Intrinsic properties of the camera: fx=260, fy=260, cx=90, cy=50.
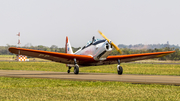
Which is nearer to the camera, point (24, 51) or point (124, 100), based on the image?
point (124, 100)

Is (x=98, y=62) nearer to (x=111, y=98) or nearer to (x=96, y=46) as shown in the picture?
(x=96, y=46)

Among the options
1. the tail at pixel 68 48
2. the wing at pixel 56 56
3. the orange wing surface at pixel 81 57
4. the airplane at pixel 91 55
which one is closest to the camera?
the wing at pixel 56 56

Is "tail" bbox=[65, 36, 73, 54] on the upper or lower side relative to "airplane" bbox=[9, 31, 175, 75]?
upper

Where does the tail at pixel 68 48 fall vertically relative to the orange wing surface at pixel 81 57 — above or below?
above

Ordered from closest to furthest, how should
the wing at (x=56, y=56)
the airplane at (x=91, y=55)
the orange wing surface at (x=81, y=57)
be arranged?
the wing at (x=56, y=56)
the airplane at (x=91, y=55)
the orange wing surface at (x=81, y=57)

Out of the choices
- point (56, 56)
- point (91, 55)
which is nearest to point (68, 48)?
point (91, 55)

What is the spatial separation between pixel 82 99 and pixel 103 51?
14.2 m

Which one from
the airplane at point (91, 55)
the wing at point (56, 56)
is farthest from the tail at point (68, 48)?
the wing at point (56, 56)

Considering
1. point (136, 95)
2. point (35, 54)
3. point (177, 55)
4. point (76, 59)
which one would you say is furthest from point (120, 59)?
point (177, 55)

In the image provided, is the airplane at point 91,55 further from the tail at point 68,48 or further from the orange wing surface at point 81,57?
the tail at point 68,48

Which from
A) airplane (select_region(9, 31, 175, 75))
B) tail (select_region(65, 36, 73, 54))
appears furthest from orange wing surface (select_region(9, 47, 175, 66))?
tail (select_region(65, 36, 73, 54))

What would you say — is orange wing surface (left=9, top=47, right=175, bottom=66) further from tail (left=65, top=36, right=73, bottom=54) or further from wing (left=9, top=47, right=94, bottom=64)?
tail (left=65, top=36, right=73, bottom=54)

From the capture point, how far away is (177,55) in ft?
384

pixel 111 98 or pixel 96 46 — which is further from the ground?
pixel 96 46
